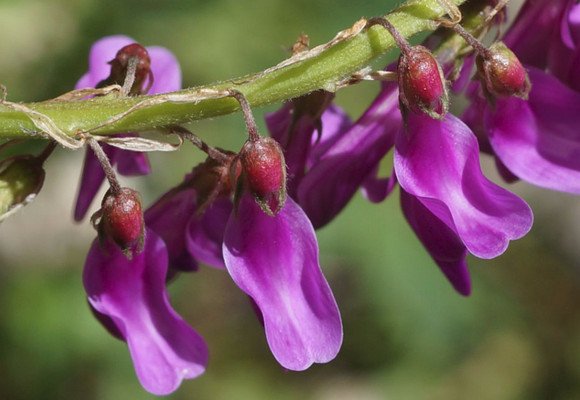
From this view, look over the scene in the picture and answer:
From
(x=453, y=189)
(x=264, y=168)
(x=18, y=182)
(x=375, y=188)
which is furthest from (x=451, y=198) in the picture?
(x=18, y=182)

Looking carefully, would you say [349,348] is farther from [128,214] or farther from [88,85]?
[128,214]

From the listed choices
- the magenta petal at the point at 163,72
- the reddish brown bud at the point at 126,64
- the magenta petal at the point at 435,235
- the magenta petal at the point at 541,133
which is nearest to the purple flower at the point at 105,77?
the magenta petal at the point at 163,72

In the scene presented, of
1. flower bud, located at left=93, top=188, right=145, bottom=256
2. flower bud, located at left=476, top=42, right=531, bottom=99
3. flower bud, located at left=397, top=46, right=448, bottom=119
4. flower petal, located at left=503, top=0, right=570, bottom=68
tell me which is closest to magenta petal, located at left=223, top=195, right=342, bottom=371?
flower bud, located at left=93, top=188, right=145, bottom=256

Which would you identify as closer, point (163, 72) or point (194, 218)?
point (194, 218)

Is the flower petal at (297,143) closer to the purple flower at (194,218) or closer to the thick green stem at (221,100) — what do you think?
the purple flower at (194,218)

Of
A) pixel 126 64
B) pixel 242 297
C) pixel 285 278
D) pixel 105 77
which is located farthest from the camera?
pixel 242 297

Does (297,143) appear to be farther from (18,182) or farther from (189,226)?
(18,182)

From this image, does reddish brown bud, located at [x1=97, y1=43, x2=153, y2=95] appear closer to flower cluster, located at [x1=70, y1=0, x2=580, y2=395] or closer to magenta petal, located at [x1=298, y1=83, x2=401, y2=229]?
flower cluster, located at [x1=70, y1=0, x2=580, y2=395]

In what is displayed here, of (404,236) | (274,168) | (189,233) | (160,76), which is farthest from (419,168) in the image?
(404,236)
